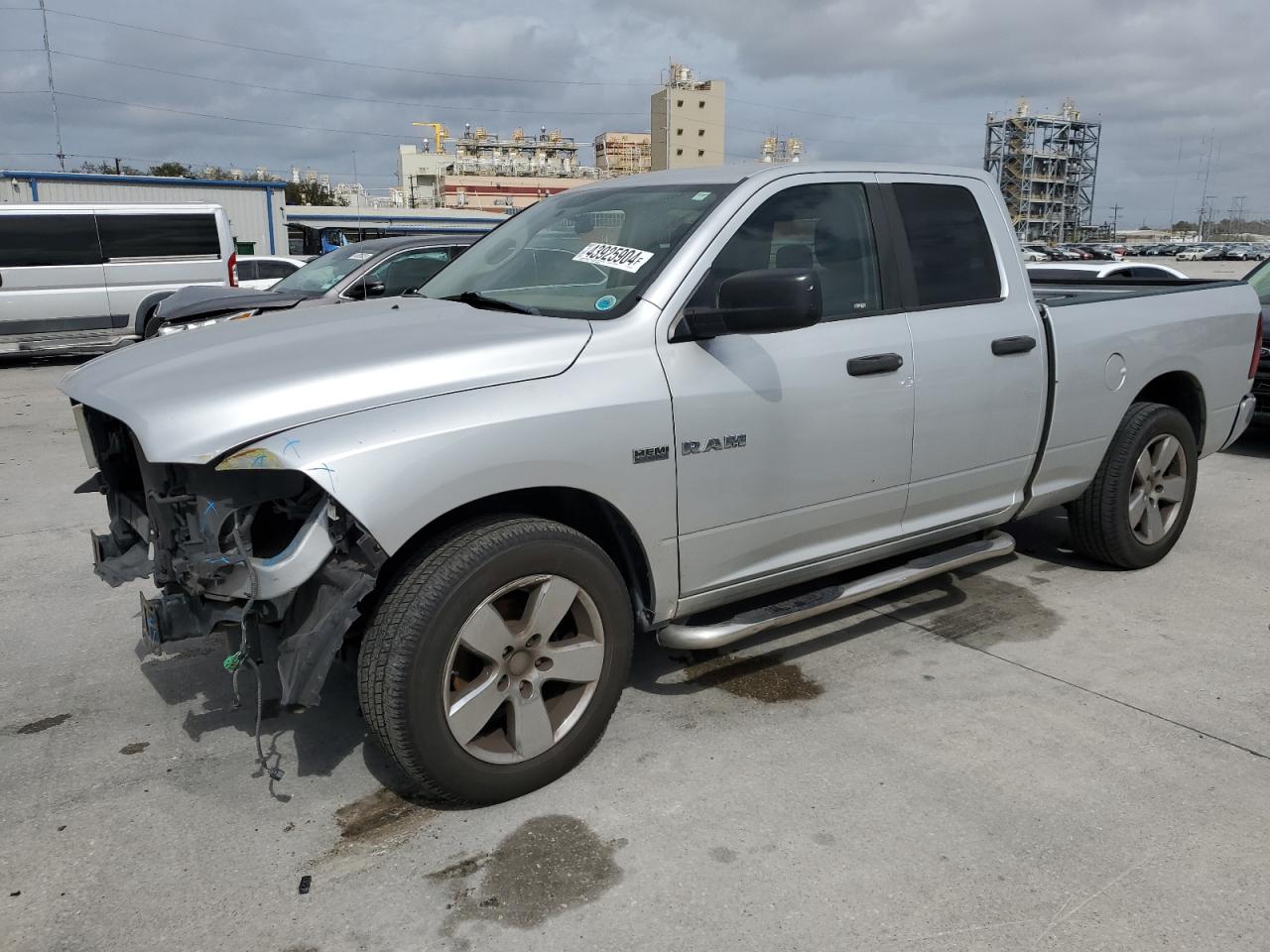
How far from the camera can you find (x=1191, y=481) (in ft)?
16.9

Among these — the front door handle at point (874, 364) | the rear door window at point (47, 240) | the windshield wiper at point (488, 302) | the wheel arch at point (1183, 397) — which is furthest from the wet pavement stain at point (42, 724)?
the rear door window at point (47, 240)

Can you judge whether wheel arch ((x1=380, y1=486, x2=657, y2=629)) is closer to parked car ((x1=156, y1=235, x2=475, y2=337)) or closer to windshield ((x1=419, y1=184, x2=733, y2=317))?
windshield ((x1=419, y1=184, x2=733, y2=317))

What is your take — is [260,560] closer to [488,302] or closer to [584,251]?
[488,302]

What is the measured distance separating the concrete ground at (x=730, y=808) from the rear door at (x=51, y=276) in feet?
37.3

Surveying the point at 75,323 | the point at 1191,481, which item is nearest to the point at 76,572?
the point at 1191,481

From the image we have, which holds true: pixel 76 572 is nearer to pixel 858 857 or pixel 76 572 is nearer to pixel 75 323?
pixel 858 857

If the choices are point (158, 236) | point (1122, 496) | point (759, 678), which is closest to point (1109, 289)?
point (1122, 496)

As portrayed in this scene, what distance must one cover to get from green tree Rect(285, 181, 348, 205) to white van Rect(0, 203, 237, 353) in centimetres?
7102

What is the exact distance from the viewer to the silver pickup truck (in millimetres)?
2609

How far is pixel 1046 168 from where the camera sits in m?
121

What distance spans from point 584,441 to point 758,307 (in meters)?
0.66

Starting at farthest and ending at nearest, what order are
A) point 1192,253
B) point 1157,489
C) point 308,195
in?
point 308,195
point 1192,253
point 1157,489

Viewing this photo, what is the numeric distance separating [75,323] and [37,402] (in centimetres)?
390

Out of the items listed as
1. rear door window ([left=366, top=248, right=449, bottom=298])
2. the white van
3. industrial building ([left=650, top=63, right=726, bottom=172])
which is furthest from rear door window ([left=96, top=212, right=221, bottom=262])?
industrial building ([left=650, top=63, right=726, bottom=172])
